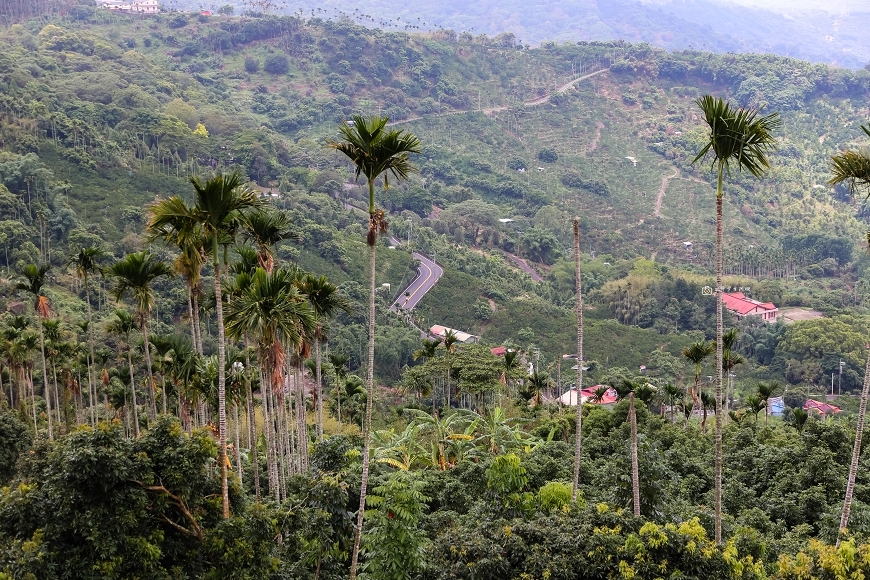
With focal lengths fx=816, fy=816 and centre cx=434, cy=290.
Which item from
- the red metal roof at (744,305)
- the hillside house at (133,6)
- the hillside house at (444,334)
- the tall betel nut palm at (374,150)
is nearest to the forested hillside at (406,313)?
the tall betel nut palm at (374,150)

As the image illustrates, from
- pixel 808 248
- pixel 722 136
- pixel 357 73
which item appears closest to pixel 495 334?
pixel 808 248

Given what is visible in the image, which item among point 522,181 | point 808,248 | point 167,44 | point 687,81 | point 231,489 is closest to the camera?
point 231,489

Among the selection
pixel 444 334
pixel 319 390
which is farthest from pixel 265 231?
pixel 444 334

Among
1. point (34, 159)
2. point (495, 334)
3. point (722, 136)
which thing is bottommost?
point (495, 334)

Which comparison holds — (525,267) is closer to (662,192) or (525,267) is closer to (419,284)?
(419,284)

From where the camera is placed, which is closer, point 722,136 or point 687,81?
point 722,136

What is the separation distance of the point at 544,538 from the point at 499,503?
122 inches

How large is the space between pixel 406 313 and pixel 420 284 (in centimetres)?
799

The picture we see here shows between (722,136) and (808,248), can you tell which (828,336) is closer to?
(808,248)

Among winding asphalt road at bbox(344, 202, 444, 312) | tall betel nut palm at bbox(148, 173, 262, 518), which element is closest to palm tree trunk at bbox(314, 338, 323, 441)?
tall betel nut palm at bbox(148, 173, 262, 518)

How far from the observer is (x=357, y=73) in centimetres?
16875

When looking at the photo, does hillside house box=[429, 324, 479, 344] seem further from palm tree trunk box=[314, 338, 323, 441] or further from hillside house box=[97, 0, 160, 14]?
hillside house box=[97, 0, 160, 14]

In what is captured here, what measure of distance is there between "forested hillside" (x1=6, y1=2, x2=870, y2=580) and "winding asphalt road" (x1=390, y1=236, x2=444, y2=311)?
121 cm

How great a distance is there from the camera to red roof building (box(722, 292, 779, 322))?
284 feet
